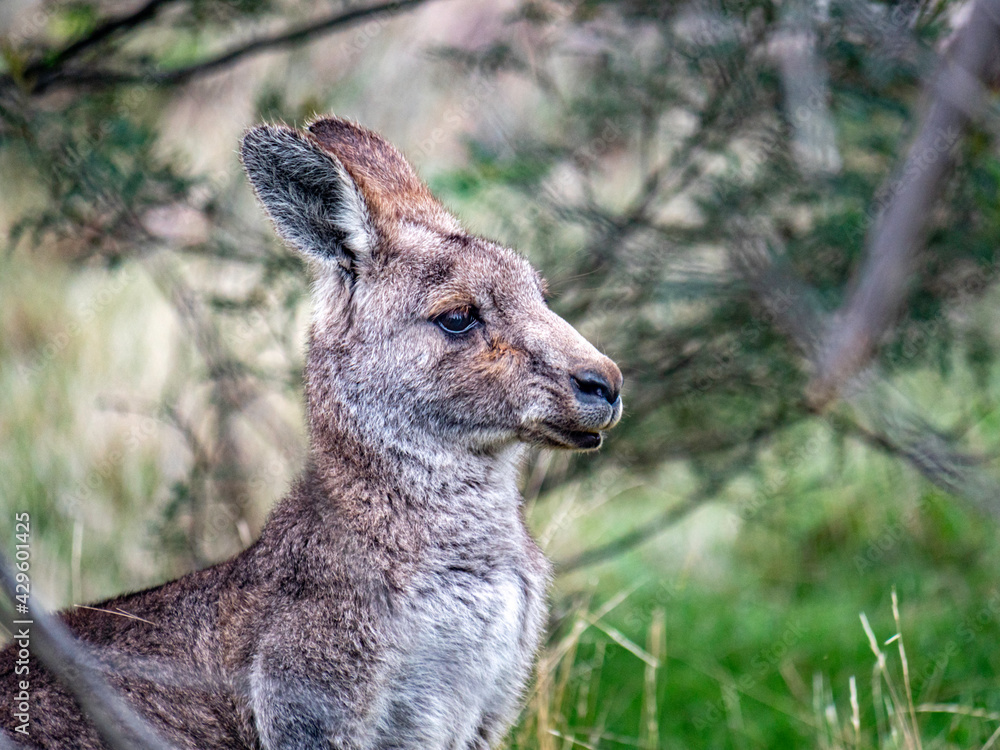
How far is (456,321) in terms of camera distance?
11.9ft

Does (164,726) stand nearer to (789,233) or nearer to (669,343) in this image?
(669,343)

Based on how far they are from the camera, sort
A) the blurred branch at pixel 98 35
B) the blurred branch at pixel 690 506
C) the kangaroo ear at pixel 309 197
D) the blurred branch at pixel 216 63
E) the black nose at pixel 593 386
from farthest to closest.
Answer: the blurred branch at pixel 690 506, the blurred branch at pixel 216 63, the blurred branch at pixel 98 35, the kangaroo ear at pixel 309 197, the black nose at pixel 593 386

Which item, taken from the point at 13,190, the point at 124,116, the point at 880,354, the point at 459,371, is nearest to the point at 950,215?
the point at 880,354

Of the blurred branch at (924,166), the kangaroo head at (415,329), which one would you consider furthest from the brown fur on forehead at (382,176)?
the blurred branch at (924,166)

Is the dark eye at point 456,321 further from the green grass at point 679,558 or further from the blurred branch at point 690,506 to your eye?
the blurred branch at point 690,506

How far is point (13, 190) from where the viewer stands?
6281 mm

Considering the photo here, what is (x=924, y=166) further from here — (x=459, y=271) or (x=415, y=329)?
(x=415, y=329)

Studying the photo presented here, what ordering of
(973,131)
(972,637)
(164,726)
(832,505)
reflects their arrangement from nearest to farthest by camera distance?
(164,726), (973,131), (972,637), (832,505)

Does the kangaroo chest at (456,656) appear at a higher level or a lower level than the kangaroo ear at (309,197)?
lower

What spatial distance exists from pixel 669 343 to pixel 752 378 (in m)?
0.46

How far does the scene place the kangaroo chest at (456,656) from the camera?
10.6 ft

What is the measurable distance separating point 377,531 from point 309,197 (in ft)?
3.67

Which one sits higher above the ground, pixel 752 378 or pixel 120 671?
pixel 752 378

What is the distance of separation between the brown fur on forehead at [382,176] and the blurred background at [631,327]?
37.0 inches
